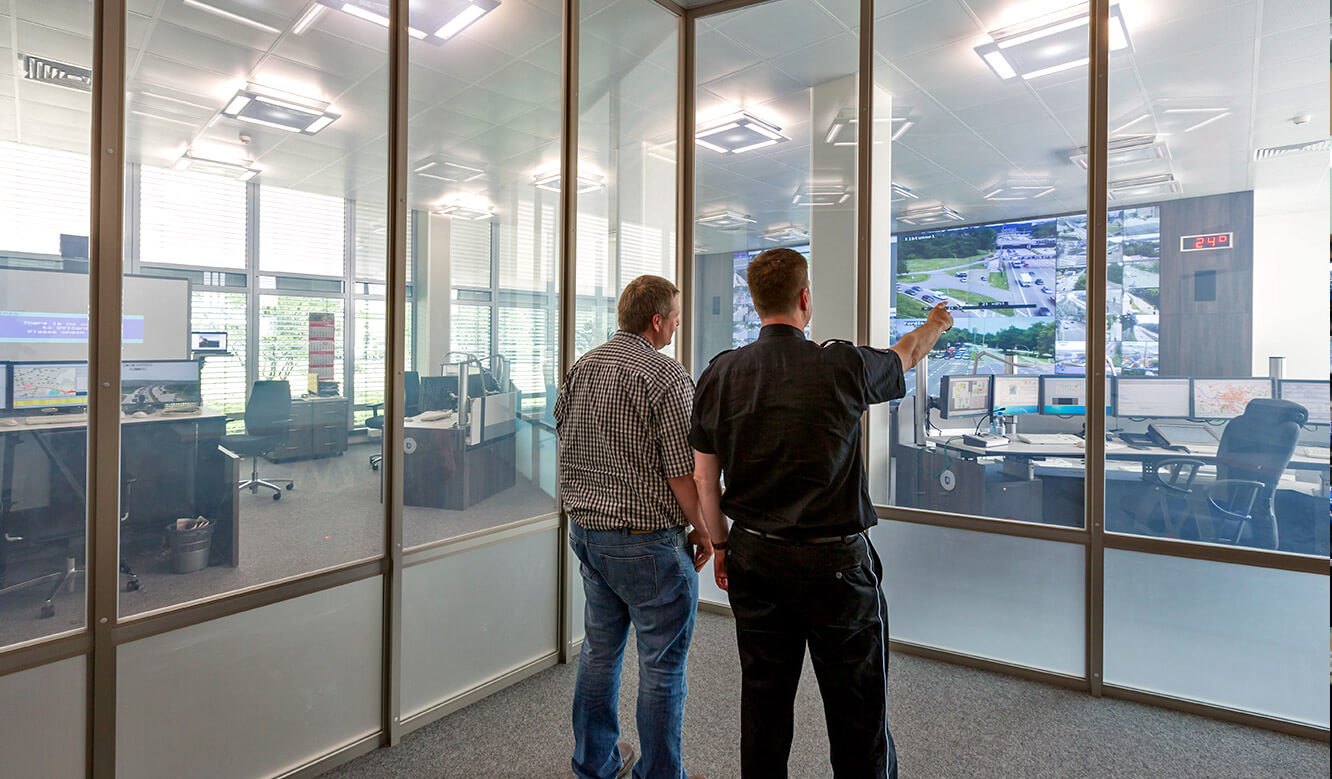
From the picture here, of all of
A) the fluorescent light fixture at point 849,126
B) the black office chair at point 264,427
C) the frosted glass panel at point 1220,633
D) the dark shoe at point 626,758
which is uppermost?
the fluorescent light fixture at point 849,126

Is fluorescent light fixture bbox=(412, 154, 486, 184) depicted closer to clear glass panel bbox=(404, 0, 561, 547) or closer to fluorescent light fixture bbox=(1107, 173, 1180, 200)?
clear glass panel bbox=(404, 0, 561, 547)

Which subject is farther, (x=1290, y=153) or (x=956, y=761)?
(x=1290, y=153)

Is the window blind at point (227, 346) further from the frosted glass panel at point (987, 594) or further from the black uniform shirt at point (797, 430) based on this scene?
the frosted glass panel at point (987, 594)

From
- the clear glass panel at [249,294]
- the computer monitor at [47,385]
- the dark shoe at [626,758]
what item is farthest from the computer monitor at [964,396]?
the computer monitor at [47,385]

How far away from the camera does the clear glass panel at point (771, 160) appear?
11.1 ft

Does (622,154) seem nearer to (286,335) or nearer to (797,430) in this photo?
(286,335)

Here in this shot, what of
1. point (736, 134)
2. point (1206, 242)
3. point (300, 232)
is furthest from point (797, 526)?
point (736, 134)

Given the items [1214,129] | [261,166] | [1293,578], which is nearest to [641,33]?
[261,166]

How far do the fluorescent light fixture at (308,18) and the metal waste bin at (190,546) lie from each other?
4.97ft

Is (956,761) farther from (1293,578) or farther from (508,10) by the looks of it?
(508,10)

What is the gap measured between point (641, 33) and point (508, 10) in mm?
892

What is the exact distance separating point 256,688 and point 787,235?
2.93m

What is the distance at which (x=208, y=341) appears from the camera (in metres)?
1.97

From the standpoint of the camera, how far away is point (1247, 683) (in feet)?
8.55
